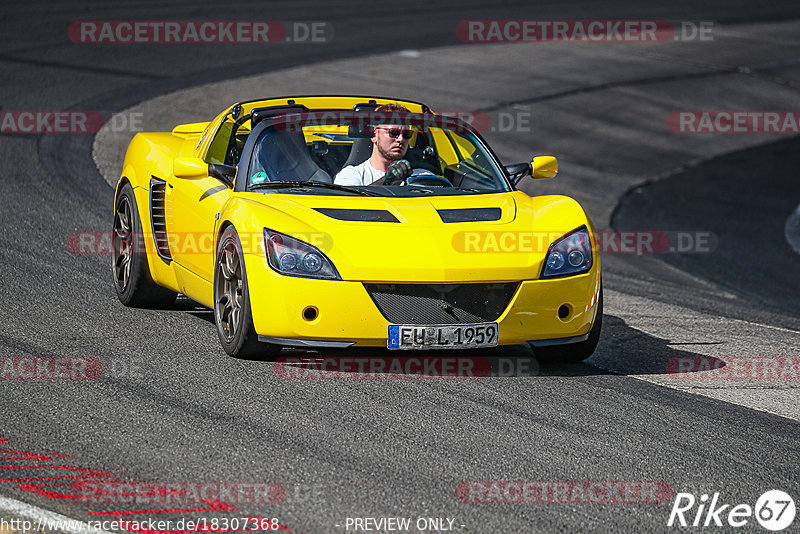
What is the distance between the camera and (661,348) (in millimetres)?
8422

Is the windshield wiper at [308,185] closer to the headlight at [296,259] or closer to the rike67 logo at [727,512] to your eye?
the headlight at [296,259]

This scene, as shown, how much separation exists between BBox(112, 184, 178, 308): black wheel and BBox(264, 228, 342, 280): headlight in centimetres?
194

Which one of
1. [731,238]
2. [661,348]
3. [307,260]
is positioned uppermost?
[307,260]

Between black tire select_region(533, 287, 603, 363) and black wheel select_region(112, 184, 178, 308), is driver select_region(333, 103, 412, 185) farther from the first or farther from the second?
black wheel select_region(112, 184, 178, 308)

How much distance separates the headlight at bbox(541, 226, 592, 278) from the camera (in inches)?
281

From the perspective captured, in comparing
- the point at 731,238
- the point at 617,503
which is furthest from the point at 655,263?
the point at 617,503

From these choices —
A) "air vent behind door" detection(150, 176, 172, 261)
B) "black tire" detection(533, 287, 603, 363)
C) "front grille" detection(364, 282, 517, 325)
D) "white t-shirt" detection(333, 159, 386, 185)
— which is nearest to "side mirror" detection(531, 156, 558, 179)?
"white t-shirt" detection(333, 159, 386, 185)

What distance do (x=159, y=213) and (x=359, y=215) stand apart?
197cm

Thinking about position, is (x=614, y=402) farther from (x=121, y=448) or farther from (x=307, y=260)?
(x=121, y=448)

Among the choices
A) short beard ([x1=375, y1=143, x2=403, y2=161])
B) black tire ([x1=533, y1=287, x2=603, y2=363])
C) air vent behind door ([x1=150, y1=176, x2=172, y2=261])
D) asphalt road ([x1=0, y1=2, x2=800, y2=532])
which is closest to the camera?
asphalt road ([x1=0, y1=2, x2=800, y2=532])

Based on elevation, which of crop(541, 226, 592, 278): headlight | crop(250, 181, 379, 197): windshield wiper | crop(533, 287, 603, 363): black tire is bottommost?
crop(533, 287, 603, 363): black tire

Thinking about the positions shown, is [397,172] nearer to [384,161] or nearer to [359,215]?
[384,161]

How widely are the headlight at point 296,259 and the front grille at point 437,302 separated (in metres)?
0.24

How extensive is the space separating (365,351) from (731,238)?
940 cm
